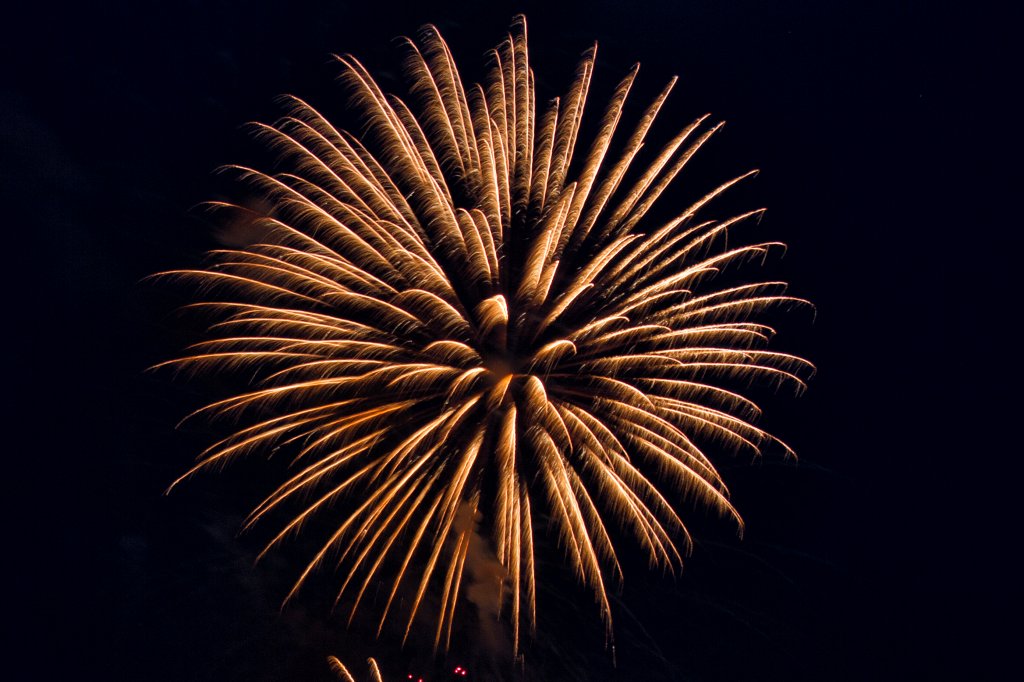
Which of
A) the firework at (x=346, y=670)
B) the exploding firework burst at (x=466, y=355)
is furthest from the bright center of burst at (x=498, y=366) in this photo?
the firework at (x=346, y=670)

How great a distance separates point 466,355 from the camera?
1825cm

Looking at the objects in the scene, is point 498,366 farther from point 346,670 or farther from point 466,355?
point 346,670

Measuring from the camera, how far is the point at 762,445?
2188cm

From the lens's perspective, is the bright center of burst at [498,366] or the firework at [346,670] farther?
the bright center of burst at [498,366]

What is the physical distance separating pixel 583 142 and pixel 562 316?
5.55 metres

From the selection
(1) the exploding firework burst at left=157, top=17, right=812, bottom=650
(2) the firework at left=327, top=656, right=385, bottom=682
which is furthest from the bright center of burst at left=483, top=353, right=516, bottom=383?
(2) the firework at left=327, top=656, right=385, bottom=682

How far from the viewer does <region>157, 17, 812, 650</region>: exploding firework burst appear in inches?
704

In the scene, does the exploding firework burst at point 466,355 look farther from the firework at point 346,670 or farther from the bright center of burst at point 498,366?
the firework at point 346,670

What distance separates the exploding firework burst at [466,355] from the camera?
17.9 meters

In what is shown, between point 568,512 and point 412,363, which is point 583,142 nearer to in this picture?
point 412,363

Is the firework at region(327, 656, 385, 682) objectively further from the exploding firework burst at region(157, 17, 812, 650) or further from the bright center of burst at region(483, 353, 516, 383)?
the bright center of burst at region(483, 353, 516, 383)

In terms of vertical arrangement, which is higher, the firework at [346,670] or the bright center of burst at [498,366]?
the bright center of burst at [498,366]

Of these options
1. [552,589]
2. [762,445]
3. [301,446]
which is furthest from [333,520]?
[762,445]

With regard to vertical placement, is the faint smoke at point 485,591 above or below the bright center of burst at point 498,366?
below
